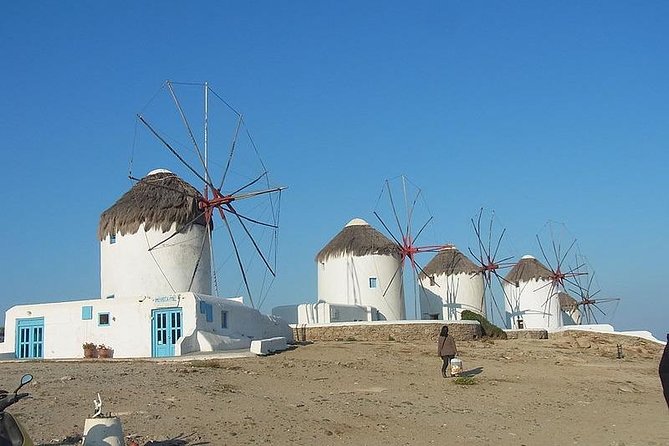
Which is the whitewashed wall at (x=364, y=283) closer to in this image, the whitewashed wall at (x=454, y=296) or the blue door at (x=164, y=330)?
the whitewashed wall at (x=454, y=296)

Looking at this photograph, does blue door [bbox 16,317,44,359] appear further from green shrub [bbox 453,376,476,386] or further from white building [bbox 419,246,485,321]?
white building [bbox 419,246,485,321]

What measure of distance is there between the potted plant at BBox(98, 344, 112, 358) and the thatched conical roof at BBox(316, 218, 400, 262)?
64.6ft

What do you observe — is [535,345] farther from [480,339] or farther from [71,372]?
[71,372]

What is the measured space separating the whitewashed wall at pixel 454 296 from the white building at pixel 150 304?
1885cm

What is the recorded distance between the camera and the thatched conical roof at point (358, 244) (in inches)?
1738

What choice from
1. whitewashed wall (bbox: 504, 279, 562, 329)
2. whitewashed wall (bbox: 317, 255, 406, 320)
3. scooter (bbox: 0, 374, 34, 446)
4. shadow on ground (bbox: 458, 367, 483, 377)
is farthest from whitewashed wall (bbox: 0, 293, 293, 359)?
whitewashed wall (bbox: 504, 279, 562, 329)

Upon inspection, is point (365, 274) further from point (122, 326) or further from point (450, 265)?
point (122, 326)

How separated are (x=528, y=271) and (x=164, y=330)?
38.5 meters

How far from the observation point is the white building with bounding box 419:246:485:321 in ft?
170

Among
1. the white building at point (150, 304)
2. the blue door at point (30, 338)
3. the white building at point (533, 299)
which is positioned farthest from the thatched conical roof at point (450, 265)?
the blue door at point (30, 338)

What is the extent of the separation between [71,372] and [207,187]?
1409 cm

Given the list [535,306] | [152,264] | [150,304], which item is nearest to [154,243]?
[152,264]

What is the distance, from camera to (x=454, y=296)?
2052 inches

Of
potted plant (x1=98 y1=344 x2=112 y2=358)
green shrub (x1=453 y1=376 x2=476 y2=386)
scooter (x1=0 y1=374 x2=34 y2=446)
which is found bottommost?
green shrub (x1=453 y1=376 x2=476 y2=386)
